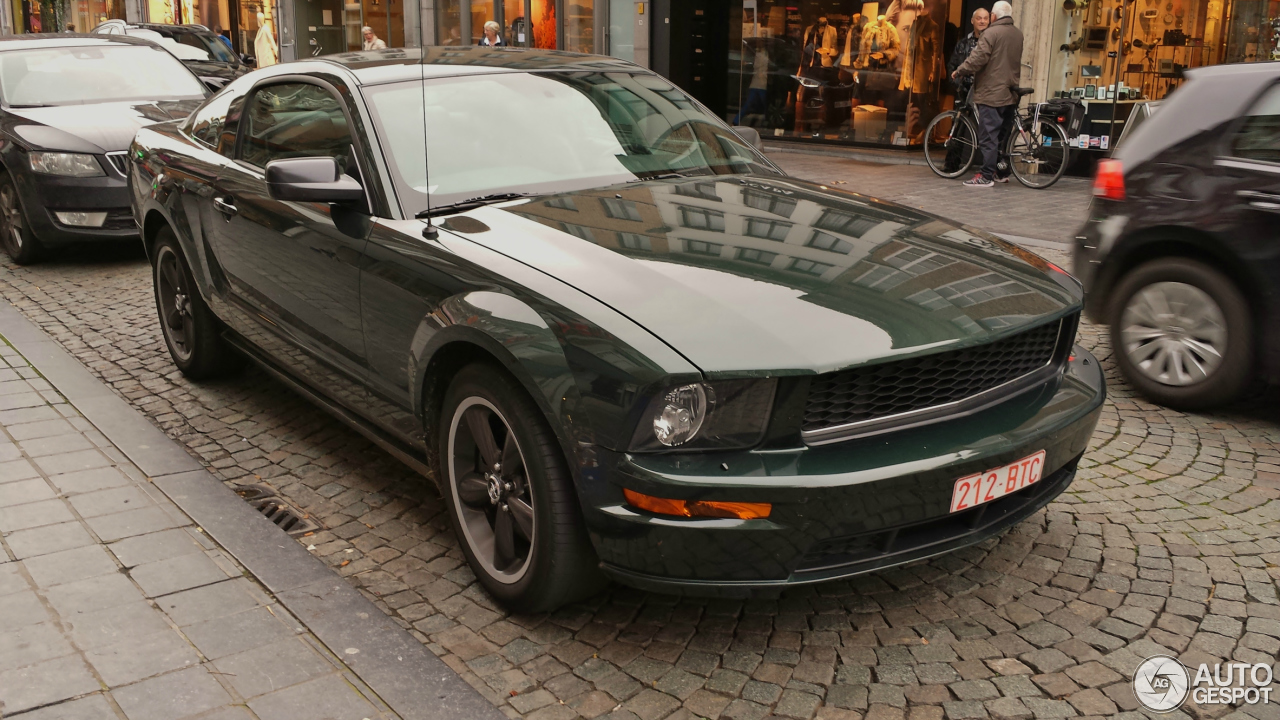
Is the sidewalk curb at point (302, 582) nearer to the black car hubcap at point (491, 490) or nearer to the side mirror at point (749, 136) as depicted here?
the black car hubcap at point (491, 490)

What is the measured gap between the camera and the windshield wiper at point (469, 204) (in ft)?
12.5

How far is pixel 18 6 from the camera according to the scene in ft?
143

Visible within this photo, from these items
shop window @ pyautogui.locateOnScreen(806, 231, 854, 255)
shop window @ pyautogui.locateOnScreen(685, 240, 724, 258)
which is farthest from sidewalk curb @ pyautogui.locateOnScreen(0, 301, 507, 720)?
shop window @ pyautogui.locateOnScreen(806, 231, 854, 255)

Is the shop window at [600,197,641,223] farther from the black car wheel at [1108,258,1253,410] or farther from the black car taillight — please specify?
the black car wheel at [1108,258,1253,410]

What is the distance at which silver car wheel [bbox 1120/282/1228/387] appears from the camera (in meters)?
5.11

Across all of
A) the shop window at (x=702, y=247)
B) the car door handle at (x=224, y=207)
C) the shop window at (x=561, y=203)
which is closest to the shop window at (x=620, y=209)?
the shop window at (x=561, y=203)

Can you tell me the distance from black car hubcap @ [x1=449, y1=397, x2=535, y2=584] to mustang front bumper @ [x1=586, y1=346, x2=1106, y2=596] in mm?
399

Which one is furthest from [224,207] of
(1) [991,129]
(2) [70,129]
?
(1) [991,129]

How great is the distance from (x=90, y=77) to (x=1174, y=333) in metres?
8.77

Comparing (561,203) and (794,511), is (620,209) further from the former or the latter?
(794,511)

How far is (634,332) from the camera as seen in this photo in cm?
293

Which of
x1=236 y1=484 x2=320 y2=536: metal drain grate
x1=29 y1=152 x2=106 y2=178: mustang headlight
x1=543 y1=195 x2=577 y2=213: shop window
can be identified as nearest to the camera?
x1=543 y1=195 x2=577 y2=213: shop window

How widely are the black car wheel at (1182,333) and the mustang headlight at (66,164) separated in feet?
24.1

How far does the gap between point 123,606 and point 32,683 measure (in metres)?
0.43
